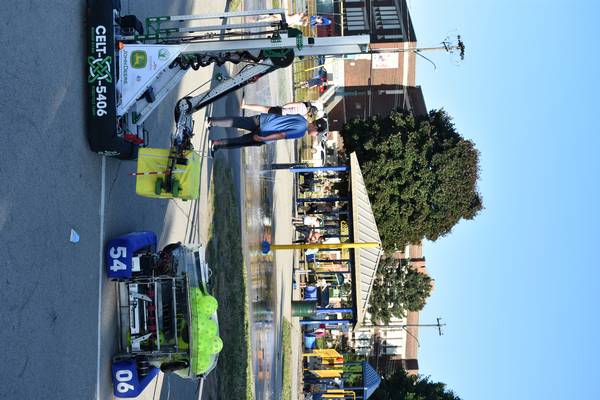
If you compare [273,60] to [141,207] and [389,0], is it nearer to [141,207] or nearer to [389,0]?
[141,207]

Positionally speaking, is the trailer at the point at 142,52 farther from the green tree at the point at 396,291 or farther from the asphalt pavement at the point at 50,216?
the green tree at the point at 396,291

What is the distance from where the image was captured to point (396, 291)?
5112 centimetres

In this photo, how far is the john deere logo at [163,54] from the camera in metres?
9.35

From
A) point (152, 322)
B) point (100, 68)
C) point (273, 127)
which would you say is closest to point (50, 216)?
point (100, 68)

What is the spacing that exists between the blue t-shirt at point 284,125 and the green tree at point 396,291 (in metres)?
36.9

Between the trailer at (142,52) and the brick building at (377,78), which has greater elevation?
the brick building at (377,78)

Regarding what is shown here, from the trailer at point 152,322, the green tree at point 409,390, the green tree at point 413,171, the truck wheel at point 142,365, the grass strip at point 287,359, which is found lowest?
the green tree at point 409,390

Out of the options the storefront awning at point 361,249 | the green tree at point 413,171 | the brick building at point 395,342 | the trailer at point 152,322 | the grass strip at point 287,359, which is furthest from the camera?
the brick building at point 395,342

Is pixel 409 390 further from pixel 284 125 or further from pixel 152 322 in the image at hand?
pixel 152 322

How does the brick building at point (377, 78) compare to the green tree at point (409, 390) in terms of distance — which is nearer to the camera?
the green tree at point (409, 390)

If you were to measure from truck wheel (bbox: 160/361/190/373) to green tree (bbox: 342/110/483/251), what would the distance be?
23981mm

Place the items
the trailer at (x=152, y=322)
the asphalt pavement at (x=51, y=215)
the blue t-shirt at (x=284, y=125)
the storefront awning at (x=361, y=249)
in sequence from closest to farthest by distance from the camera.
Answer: the asphalt pavement at (x=51, y=215), the trailer at (x=152, y=322), the blue t-shirt at (x=284, y=125), the storefront awning at (x=361, y=249)

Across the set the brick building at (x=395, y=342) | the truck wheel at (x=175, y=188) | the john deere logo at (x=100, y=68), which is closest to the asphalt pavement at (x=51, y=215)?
the john deere logo at (x=100, y=68)

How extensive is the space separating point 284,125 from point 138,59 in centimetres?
496
